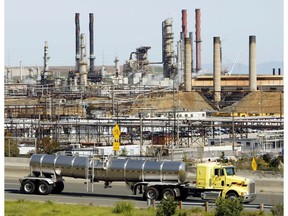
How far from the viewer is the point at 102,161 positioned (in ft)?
88.2

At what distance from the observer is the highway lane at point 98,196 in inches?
998

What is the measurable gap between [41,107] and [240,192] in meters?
56.8

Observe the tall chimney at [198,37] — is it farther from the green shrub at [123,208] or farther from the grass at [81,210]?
the green shrub at [123,208]

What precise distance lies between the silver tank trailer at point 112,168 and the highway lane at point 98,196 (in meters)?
0.75

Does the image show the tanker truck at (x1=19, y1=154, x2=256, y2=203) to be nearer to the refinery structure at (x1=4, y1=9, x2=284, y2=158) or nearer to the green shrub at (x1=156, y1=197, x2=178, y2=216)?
the green shrub at (x1=156, y1=197, x2=178, y2=216)

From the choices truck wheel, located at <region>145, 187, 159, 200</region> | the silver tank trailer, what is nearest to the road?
truck wheel, located at <region>145, 187, 159, 200</region>

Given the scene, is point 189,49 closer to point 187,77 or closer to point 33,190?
point 187,77

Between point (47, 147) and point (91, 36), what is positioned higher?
point (91, 36)

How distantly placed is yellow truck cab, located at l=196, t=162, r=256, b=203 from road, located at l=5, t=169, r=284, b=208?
78 cm

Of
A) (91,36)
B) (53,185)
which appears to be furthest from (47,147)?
(91,36)

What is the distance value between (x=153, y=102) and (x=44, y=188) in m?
69.8

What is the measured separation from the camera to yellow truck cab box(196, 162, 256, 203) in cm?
2439

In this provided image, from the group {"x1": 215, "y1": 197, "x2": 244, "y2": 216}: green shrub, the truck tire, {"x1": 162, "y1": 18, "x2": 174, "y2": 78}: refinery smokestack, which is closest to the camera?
{"x1": 215, "y1": 197, "x2": 244, "y2": 216}: green shrub

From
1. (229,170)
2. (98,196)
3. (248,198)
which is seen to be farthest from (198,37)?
(248,198)
